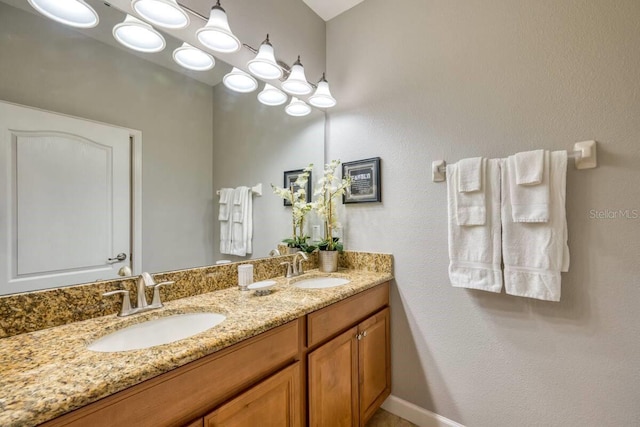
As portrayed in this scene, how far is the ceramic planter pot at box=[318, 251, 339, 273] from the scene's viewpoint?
6.05 ft

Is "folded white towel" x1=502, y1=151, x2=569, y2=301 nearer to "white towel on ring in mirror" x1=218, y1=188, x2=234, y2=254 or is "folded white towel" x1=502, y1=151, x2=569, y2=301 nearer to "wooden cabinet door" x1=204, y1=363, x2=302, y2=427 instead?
"wooden cabinet door" x1=204, y1=363, x2=302, y2=427

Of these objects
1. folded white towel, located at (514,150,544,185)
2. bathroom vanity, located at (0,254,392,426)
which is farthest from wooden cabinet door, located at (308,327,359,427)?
folded white towel, located at (514,150,544,185)

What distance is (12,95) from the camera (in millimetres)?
882

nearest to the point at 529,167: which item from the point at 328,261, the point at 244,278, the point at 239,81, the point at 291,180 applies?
the point at 328,261

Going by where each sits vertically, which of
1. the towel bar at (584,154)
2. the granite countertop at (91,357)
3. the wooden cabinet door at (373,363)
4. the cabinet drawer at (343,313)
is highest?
the towel bar at (584,154)

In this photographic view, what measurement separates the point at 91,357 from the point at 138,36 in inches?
47.4

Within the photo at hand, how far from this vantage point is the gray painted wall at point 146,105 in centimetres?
91

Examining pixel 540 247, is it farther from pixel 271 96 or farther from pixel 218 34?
pixel 218 34

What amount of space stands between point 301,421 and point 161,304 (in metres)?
0.74

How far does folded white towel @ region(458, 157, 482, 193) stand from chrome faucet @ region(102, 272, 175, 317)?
4.80 ft

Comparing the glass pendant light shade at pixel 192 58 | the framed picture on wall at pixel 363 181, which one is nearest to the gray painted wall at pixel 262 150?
the glass pendant light shade at pixel 192 58

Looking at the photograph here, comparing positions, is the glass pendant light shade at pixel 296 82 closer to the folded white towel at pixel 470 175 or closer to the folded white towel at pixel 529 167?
the folded white towel at pixel 470 175

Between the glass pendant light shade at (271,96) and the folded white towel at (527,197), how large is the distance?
1.34 metres

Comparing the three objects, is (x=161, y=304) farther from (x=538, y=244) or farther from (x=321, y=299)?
(x=538, y=244)
